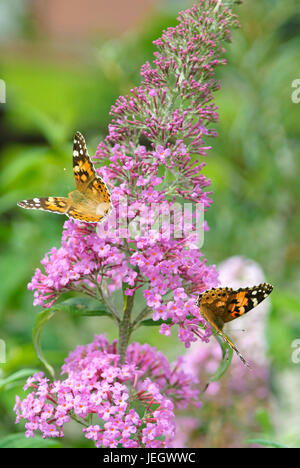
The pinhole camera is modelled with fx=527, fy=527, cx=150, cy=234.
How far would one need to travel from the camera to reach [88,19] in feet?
70.2

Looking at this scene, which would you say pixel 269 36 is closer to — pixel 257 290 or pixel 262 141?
pixel 262 141

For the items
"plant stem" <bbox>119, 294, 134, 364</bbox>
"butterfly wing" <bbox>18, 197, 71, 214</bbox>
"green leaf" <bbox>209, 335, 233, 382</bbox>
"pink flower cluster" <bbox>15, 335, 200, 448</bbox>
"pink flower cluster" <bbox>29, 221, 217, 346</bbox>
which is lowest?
"pink flower cluster" <bbox>15, 335, 200, 448</bbox>

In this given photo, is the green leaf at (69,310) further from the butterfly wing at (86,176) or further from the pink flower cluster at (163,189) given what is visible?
the butterfly wing at (86,176)

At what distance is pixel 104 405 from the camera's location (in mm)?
1113

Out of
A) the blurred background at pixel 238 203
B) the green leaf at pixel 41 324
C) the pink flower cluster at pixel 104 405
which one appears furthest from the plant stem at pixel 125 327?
the blurred background at pixel 238 203

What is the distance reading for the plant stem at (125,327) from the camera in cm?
123

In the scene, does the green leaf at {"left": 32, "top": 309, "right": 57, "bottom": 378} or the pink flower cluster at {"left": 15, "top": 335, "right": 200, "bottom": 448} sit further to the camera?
the green leaf at {"left": 32, "top": 309, "right": 57, "bottom": 378}

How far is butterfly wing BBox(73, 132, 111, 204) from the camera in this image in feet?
4.00

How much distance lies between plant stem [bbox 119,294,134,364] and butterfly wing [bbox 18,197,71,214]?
0.84 ft

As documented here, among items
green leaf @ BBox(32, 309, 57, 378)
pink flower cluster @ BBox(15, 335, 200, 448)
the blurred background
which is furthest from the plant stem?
the blurred background

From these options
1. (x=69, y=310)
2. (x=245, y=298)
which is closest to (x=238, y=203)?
(x=245, y=298)

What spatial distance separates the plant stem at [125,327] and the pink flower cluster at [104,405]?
3cm

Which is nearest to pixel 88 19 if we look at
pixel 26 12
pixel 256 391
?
pixel 26 12

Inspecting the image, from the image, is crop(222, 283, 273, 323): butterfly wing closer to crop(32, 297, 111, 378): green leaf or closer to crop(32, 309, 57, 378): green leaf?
crop(32, 297, 111, 378): green leaf
